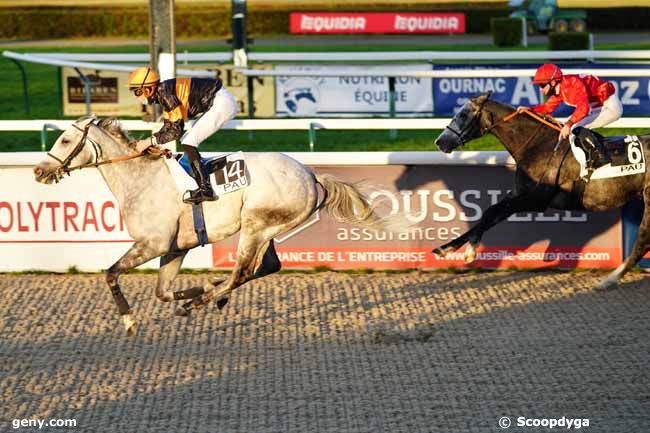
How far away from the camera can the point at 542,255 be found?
9227 millimetres

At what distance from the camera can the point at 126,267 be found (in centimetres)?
742

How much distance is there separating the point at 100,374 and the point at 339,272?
2951 millimetres

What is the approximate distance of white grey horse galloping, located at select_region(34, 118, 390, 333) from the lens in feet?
24.2

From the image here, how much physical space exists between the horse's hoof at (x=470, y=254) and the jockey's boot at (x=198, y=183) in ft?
6.61

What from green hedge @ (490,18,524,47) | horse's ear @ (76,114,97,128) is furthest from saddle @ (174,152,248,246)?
green hedge @ (490,18,524,47)

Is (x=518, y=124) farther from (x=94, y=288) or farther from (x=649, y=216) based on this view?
(x=94, y=288)

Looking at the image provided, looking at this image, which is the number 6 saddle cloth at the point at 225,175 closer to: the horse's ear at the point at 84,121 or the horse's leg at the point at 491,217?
the horse's ear at the point at 84,121

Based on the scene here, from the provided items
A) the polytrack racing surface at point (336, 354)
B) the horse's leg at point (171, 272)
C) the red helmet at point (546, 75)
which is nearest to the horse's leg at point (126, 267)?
the polytrack racing surface at point (336, 354)

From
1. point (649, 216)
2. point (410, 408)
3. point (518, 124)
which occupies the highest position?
point (518, 124)

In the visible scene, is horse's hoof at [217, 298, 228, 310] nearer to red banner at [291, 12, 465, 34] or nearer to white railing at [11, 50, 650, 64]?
white railing at [11, 50, 650, 64]

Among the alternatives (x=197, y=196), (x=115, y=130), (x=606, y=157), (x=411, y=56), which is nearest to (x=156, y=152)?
(x=115, y=130)

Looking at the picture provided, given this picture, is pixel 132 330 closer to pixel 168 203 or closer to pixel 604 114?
pixel 168 203

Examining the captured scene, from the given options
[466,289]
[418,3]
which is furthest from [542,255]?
[418,3]

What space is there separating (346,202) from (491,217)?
132 centimetres
